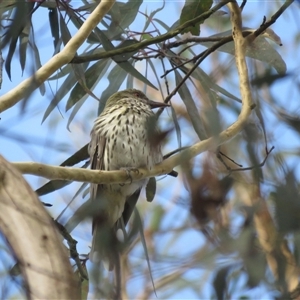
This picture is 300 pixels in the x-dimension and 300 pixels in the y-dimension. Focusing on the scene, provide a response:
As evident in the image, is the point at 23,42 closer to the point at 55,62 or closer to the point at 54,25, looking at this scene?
the point at 54,25

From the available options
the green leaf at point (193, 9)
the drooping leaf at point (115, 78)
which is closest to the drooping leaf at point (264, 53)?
the green leaf at point (193, 9)

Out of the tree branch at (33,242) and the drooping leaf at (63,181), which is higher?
the drooping leaf at (63,181)

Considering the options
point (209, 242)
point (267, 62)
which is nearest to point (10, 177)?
point (209, 242)

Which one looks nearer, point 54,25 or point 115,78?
point 54,25

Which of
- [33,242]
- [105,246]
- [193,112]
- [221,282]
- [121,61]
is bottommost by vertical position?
[221,282]

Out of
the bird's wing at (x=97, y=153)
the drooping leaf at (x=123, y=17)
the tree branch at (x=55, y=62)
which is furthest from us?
the bird's wing at (x=97, y=153)

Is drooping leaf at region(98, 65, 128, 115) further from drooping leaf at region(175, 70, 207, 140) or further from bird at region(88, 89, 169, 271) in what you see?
drooping leaf at region(175, 70, 207, 140)

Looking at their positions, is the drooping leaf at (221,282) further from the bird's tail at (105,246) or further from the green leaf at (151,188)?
the green leaf at (151,188)

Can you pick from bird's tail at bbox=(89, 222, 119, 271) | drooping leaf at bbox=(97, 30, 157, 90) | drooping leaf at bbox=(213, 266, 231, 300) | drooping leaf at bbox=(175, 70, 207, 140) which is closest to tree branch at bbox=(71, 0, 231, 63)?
drooping leaf at bbox=(97, 30, 157, 90)

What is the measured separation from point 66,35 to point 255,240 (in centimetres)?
157

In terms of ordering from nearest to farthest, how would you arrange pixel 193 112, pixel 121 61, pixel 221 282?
pixel 221 282
pixel 193 112
pixel 121 61

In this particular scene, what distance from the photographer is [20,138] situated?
1.66 m

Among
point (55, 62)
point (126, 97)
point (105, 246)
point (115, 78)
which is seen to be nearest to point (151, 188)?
point (115, 78)

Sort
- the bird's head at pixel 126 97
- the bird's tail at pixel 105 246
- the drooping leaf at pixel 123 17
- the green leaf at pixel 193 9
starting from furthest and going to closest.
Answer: the bird's head at pixel 126 97 → the drooping leaf at pixel 123 17 → the green leaf at pixel 193 9 → the bird's tail at pixel 105 246
